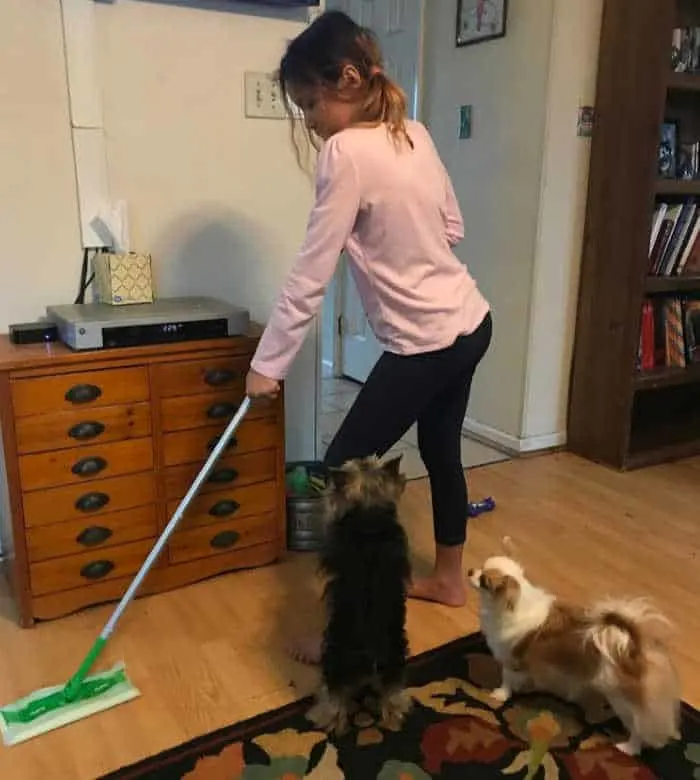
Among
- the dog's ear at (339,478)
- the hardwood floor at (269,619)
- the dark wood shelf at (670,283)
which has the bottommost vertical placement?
the hardwood floor at (269,619)

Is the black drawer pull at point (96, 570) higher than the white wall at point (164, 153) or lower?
lower

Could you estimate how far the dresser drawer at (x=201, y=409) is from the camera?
79.5 inches

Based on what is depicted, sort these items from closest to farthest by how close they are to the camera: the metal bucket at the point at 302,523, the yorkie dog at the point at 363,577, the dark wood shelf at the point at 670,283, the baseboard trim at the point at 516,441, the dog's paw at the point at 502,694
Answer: the yorkie dog at the point at 363,577
the dog's paw at the point at 502,694
the metal bucket at the point at 302,523
the dark wood shelf at the point at 670,283
the baseboard trim at the point at 516,441

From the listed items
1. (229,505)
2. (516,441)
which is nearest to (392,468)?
(229,505)

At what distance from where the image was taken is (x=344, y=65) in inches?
61.6

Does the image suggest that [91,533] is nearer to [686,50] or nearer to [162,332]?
[162,332]

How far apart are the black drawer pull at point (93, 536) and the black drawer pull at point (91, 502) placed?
0.05 m

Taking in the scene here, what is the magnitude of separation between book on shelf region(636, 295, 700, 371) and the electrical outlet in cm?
160

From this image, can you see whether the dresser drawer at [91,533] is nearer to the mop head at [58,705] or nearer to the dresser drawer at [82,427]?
the dresser drawer at [82,427]

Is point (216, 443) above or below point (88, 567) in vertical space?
above

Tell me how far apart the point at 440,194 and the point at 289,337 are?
0.45 m

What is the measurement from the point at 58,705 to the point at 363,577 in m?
0.73

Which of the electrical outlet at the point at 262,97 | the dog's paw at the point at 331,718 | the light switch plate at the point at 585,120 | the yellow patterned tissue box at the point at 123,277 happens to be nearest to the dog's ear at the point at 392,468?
the dog's paw at the point at 331,718

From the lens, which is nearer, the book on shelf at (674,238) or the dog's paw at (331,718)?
the dog's paw at (331,718)
